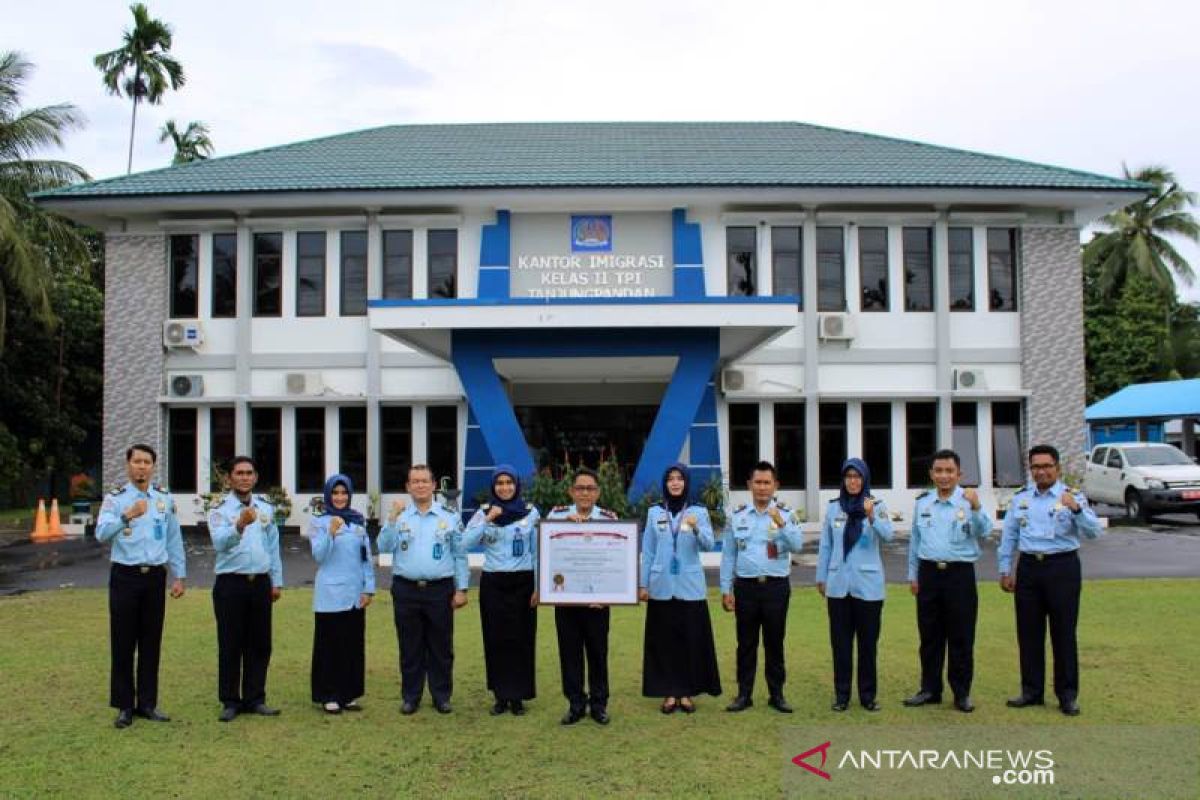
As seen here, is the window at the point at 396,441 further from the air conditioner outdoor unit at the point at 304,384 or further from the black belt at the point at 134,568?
the black belt at the point at 134,568

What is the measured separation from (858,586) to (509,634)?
6.96 ft

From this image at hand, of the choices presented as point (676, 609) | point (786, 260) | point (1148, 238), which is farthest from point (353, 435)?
point (1148, 238)

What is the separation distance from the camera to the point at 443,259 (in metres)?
18.4

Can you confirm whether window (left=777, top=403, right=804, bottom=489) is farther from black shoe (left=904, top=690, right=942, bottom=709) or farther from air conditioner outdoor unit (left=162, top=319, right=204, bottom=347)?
black shoe (left=904, top=690, right=942, bottom=709)

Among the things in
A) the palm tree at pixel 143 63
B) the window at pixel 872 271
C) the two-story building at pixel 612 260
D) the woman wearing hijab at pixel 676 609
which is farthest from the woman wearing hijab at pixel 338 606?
the palm tree at pixel 143 63

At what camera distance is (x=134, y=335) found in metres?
18.5

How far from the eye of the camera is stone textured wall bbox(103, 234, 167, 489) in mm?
18359

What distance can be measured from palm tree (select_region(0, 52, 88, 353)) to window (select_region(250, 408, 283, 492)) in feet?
19.2

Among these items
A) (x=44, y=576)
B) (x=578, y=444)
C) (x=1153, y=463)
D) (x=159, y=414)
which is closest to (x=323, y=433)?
(x=159, y=414)

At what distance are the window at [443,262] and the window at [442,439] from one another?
2212 mm

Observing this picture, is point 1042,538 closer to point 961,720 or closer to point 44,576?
point 961,720

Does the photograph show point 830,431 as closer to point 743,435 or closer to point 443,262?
point 743,435

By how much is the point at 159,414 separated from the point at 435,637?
14.3m

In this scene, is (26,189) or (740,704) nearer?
(740,704)
